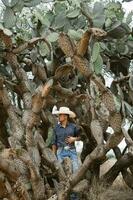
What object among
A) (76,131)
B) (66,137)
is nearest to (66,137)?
(66,137)

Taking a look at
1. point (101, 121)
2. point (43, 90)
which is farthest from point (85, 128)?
point (43, 90)

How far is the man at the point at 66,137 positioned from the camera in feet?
18.9

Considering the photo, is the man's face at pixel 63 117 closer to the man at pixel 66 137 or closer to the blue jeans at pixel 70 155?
the man at pixel 66 137

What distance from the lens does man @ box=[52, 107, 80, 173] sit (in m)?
5.75

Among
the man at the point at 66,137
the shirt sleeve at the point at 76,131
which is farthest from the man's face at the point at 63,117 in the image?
the shirt sleeve at the point at 76,131

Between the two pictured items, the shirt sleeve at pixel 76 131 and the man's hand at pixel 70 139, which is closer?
the man's hand at pixel 70 139

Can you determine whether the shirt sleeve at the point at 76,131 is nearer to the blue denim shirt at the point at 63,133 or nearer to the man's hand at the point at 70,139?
the blue denim shirt at the point at 63,133

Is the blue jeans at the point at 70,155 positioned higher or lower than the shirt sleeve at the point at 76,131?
lower

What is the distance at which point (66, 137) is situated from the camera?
5801 millimetres

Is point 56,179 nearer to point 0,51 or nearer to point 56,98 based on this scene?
point 56,98

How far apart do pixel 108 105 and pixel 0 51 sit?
1665 millimetres

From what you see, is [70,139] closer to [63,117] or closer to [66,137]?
[66,137]

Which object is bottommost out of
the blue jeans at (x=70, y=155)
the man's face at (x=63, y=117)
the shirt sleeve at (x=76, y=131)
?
the blue jeans at (x=70, y=155)

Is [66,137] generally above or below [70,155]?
above
